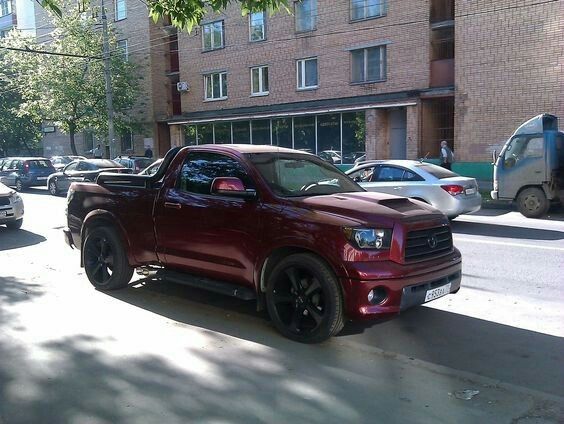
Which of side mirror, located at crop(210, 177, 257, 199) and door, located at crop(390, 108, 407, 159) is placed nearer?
side mirror, located at crop(210, 177, 257, 199)

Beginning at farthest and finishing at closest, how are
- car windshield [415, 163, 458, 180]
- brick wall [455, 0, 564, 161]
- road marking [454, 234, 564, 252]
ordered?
brick wall [455, 0, 564, 161]
car windshield [415, 163, 458, 180]
road marking [454, 234, 564, 252]

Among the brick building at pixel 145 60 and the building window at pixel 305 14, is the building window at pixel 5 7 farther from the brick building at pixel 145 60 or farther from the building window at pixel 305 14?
the building window at pixel 305 14

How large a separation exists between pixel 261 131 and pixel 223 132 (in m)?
2.88

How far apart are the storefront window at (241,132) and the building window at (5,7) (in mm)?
29727

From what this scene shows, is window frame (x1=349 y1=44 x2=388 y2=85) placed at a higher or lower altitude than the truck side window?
higher

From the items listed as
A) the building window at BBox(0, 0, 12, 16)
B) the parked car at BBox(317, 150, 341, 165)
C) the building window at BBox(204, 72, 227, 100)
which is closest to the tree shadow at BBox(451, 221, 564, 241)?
the parked car at BBox(317, 150, 341, 165)

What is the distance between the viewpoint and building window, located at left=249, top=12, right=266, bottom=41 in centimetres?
2741

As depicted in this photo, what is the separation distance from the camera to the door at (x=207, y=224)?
5.27m

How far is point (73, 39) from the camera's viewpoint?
2973 cm

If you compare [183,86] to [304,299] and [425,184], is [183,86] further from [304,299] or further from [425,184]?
[304,299]

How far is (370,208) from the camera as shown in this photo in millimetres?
4848

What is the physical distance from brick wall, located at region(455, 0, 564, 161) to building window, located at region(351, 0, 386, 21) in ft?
11.6

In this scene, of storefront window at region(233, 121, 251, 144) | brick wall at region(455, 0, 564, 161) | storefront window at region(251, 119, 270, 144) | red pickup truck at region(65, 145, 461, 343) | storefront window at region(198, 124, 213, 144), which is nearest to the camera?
red pickup truck at region(65, 145, 461, 343)

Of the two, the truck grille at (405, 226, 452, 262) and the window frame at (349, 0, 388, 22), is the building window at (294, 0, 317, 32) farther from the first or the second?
the truck grille at (405, 226, 452, 262)
